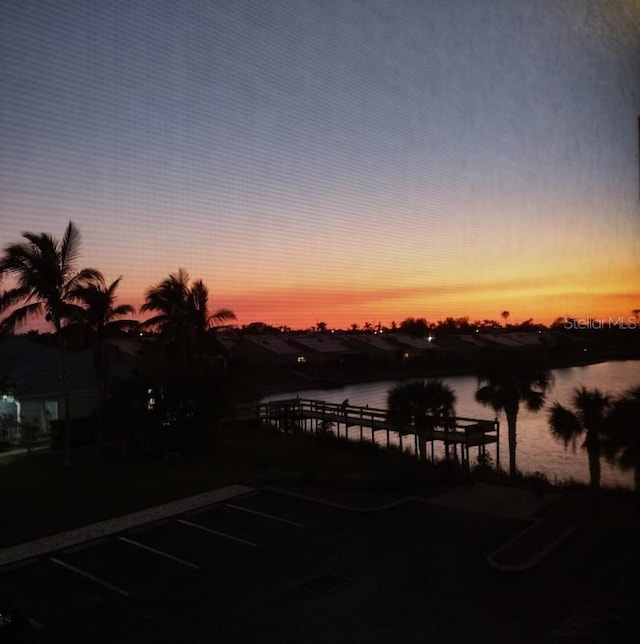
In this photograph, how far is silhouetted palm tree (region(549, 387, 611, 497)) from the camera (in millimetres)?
4645

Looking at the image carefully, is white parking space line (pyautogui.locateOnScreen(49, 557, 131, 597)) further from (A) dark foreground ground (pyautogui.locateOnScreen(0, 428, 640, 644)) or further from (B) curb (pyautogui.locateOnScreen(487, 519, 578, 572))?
(B) curb (pyautogui.locateOnScreen(487, 519, 578, 572))

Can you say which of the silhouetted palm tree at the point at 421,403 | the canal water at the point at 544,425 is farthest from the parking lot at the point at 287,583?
the silhouetted palm tree at the point at 421,403

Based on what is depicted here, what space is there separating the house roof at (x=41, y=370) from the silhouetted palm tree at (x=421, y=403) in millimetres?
5102

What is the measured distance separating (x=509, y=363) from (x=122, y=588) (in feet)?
17.1

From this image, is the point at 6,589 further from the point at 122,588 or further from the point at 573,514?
the point at 573,514

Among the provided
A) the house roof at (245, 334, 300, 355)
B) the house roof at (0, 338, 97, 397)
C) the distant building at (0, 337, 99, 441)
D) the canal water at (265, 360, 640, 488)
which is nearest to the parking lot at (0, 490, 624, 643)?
the canal water at (265, 360, 640, 488)

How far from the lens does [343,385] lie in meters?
22.5

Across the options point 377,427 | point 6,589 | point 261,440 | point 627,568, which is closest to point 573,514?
point 627,568

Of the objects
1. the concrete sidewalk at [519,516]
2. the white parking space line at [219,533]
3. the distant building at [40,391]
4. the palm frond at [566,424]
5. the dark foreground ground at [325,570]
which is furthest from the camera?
the distant building at [40,391]

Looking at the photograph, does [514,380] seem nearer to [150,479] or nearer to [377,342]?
[150,479]

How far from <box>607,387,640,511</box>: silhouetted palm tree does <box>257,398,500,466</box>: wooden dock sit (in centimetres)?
324

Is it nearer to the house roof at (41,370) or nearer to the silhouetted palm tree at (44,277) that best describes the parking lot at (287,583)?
the silhouetted palm tree at (44,277)

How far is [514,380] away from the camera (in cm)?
711

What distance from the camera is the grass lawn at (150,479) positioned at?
4922 millimetres
